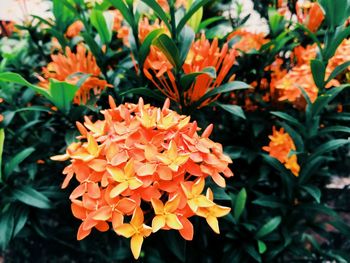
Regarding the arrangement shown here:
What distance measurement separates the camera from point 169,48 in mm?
1094

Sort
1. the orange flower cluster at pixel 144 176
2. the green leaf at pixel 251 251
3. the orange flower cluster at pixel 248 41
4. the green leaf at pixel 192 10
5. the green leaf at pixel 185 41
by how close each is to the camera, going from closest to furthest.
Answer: the orange flower cluster at pixel 144 176
the green leaf at pixel 192 10
the green leaf at pixel 185 41
the green leaf at pixel 251 251
the orange flower cluster at pixel 248 41

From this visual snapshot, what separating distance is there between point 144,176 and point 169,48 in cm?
44

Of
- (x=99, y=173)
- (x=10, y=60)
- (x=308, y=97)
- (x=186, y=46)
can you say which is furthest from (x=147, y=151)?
(x=10, y=60)

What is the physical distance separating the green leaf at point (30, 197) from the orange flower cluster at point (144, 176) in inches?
18.8

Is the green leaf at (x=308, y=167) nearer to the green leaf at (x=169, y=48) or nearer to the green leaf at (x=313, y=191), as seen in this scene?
the green leaf at (x=313, y=191)

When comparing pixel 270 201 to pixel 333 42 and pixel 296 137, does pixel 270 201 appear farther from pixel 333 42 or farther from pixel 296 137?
pixel 333 42

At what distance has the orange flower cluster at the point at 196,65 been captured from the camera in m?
1.13

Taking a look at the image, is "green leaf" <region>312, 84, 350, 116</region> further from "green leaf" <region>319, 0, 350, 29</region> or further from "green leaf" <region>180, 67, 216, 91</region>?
"green leaf" <region>180, 67, 216, 91</region>

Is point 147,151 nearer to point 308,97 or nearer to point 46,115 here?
point 308,97

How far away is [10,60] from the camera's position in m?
1.69

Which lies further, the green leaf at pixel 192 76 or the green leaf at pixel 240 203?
the green leaf at pixel 240 203

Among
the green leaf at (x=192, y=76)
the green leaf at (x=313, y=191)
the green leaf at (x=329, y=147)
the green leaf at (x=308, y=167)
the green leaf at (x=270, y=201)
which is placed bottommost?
the green leaf at (x=270, y=201)

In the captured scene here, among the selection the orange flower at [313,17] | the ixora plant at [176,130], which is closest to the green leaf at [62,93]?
the ixora plant at [176,130]

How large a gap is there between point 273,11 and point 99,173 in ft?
3.36
